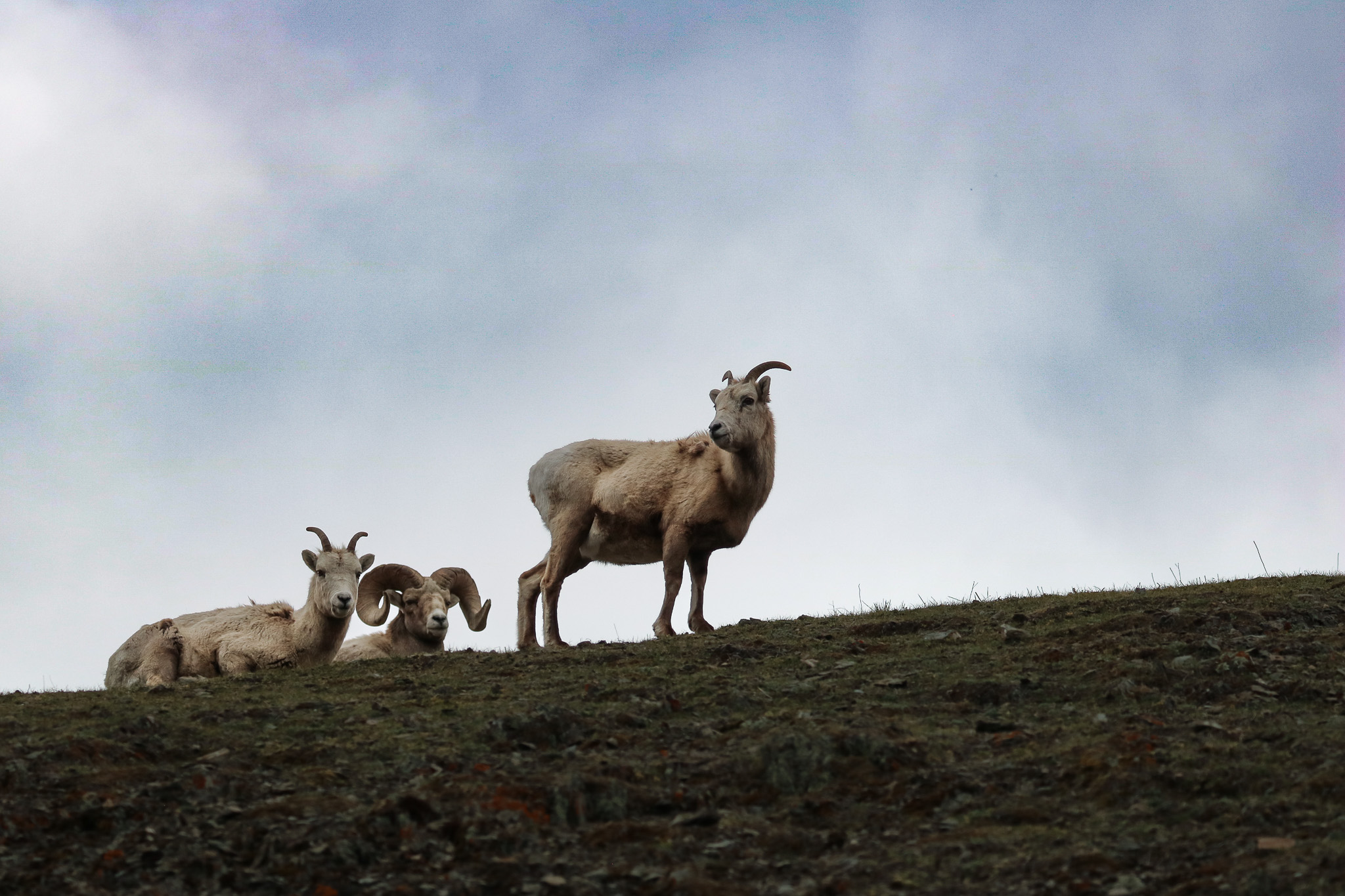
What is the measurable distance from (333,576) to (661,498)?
13.6ft

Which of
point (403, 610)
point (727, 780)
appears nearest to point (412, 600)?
point (403, 610)

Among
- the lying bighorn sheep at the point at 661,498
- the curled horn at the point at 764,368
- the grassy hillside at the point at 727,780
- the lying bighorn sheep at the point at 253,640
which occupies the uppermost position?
the curled horn at the point at 764,368

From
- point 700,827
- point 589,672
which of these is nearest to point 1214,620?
point 589,672

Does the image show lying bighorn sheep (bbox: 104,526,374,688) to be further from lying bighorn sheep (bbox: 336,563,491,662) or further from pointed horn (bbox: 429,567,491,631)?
pointed horn (bbox: 429,567,491,631)

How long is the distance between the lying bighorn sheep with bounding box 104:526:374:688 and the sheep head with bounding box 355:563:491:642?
1.11 metres

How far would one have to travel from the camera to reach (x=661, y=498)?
56.4ft

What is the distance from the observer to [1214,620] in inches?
476

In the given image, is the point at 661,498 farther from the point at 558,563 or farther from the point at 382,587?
the point at 382,587

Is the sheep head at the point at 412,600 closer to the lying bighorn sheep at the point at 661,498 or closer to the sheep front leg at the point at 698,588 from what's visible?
the lying bighorn sheep at the point at 661,498

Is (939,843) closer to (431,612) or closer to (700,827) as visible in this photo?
(700,827)

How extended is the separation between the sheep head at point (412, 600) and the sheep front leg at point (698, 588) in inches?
138

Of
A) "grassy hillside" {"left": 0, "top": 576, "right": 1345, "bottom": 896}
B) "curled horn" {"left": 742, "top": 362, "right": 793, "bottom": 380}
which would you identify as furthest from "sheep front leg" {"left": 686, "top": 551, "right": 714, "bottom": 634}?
"grassy hillside" {"left": 0, "top": 576, "right": 1345, "bottom": 896}

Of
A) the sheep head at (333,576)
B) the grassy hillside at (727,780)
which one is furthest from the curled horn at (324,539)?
the grassy hillside at (727,780)

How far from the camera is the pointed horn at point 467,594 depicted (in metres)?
19.4
